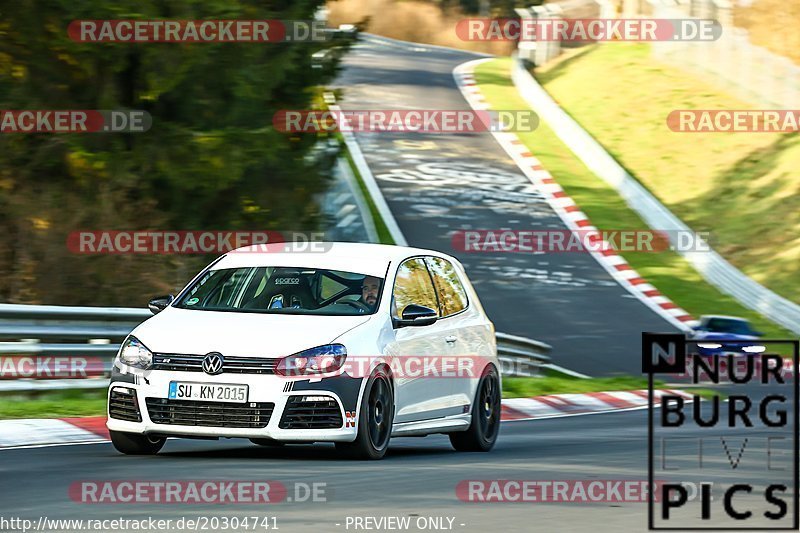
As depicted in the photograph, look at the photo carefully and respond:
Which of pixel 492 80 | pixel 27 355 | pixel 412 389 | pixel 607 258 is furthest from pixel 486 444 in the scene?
pixel 492 80

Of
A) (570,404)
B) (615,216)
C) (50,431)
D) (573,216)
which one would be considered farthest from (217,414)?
(615,216)

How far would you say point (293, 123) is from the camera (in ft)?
67.5

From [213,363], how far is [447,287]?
2.77 m

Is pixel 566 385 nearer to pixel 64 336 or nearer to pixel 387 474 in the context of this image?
pixel 64 336

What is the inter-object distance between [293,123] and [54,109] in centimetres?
320

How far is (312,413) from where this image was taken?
9828 mm

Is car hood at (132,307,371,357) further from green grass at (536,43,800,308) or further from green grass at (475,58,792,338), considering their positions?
green grass at (536,43,800,308)

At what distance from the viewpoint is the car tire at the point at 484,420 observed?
11992mm

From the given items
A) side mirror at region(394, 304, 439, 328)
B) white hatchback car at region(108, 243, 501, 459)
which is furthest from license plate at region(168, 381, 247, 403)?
side mirror at region(394, 304, 439, 328)

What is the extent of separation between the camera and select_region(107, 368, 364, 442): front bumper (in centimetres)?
972

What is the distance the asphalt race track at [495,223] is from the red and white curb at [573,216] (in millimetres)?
293

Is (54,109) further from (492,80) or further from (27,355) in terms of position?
(492,80)

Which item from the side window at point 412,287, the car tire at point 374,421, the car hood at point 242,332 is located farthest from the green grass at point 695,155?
the car hood at point 242,332

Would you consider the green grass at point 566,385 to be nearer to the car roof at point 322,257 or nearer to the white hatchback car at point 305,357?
the white hatchback car at point 305,357
